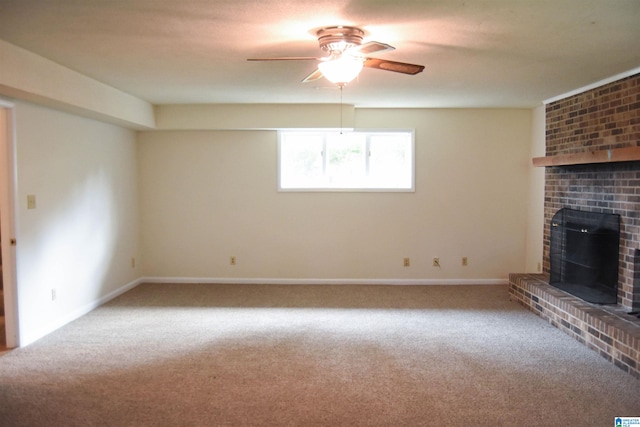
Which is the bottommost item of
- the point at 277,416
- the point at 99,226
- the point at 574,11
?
the point at 277,416

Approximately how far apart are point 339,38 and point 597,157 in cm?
251

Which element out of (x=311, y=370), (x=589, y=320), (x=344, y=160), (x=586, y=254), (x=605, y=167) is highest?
(x=344, y=160)

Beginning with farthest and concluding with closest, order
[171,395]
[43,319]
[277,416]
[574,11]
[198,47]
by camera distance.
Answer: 1. [43,319]
2. [198,47]
3. [171,395]
4. [277,416]
5. [574,11]

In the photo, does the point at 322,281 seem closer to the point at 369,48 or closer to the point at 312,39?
the point at 312,39

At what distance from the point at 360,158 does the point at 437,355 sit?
10.2ft

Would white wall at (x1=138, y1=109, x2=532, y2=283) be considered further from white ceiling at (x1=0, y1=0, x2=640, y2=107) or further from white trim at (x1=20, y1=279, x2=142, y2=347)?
white ceiling at (x1=0, y1=0, x2=640, y2=107)

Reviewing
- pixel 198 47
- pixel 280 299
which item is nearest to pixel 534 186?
pixel 280 299

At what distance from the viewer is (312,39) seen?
2.90 meters

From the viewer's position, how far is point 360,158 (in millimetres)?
5984

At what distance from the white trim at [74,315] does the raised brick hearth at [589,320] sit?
457cm

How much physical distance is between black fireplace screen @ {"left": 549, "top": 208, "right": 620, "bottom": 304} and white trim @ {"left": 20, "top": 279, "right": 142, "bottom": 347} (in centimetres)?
480

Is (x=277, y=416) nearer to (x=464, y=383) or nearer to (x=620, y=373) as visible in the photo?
(x=464, y=383)

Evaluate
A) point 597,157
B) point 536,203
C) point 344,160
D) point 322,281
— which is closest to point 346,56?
point 597,157

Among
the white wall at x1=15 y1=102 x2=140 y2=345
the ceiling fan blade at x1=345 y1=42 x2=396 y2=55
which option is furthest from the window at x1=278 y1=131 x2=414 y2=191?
the ceiling fan blade at x1=345 y1=42 x2=396 y2=55
